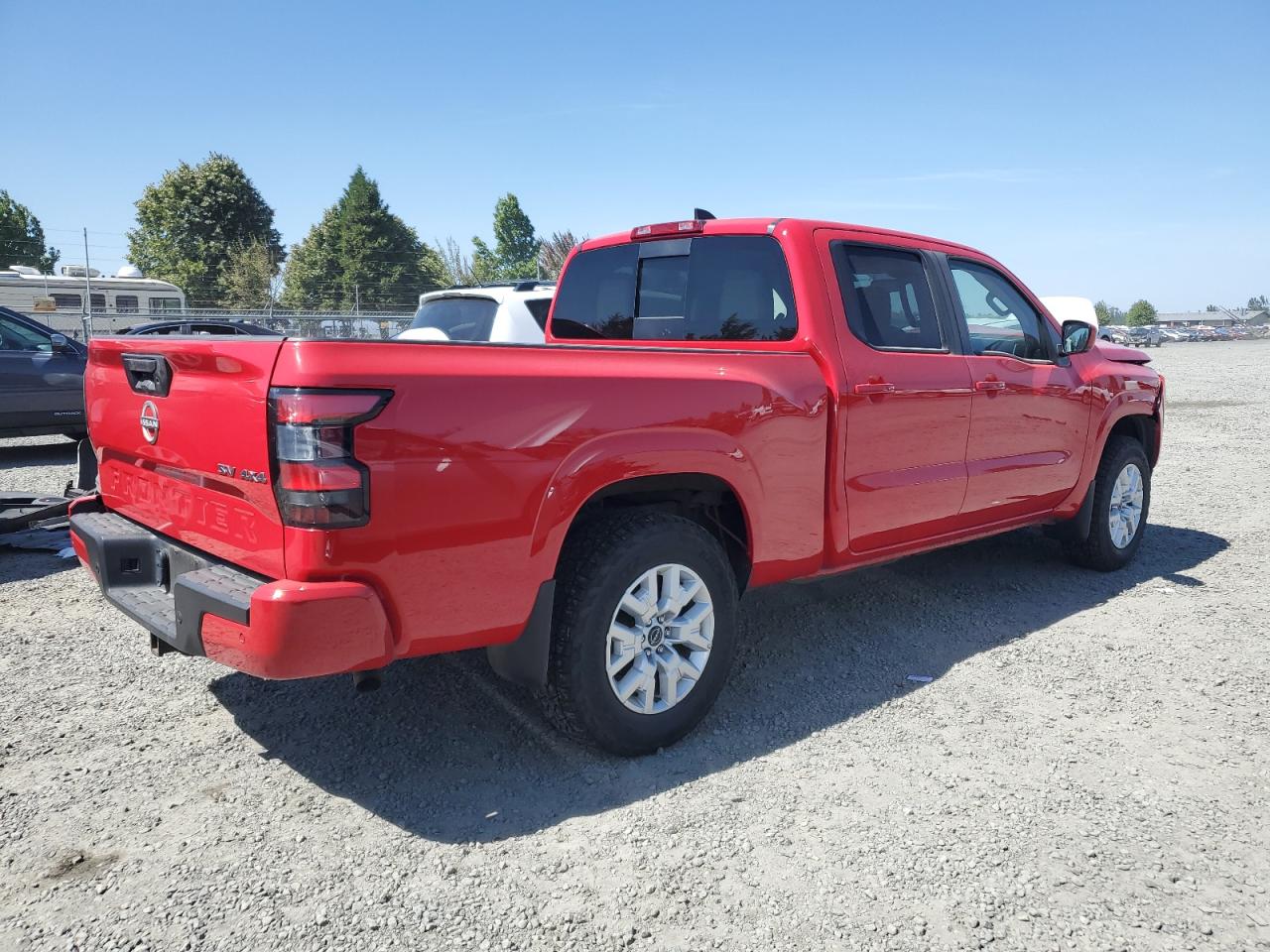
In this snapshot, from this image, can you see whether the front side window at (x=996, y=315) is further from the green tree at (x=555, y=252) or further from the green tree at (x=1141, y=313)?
the green tree at (x=1141, y=313)

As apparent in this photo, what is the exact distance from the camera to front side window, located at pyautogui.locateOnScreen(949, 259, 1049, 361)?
4598 millimetres

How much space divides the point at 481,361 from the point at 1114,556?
4611 millimetres

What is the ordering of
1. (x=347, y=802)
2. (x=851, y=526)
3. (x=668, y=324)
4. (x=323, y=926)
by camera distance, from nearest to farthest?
(x=323, y=926) → (x=347, y=802) → (x=851, y=526) → (x=668, y=324)

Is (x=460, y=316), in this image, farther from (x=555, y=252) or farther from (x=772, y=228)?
(x=555, y=252)

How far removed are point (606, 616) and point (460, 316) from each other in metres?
5.39

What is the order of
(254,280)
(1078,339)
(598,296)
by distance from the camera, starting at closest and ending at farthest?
(598,296) → (1078,339) → (254,280)

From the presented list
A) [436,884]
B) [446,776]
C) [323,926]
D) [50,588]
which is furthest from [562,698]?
[50,588]

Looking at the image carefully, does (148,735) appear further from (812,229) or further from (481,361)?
(812,229)

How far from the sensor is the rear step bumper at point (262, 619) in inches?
94.9

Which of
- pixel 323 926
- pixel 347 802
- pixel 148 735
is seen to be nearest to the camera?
pixel 323 926

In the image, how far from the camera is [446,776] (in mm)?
3100

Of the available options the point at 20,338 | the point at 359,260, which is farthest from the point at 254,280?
the point at 20,338

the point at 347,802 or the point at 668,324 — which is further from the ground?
the point at 668,324

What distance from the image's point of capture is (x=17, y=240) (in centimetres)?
6297
